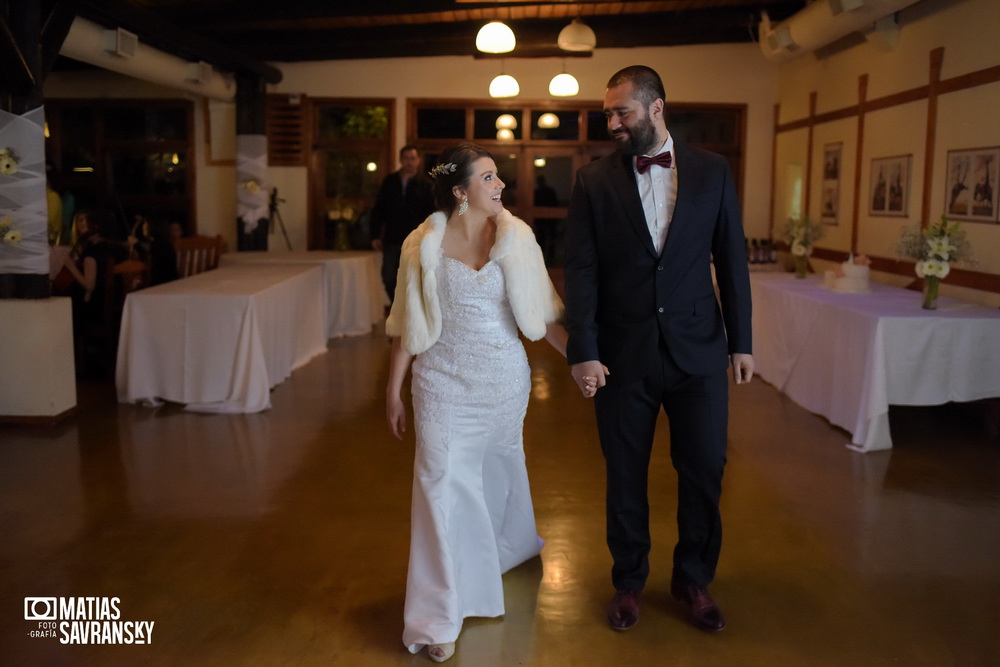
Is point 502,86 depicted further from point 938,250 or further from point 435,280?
point 435,280

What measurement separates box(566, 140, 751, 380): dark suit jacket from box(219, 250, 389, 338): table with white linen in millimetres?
6320

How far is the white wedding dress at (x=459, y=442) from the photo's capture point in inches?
119

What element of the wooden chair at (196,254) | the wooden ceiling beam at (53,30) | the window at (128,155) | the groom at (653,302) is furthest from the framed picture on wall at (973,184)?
the window at (128,155)

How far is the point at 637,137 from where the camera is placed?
9.62ft

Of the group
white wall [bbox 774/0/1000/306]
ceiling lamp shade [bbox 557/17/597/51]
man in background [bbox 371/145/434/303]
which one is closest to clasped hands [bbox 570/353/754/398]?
white wall [bbox 774/0/1000/306]

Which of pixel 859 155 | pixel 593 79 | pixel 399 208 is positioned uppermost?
pixel 593 79

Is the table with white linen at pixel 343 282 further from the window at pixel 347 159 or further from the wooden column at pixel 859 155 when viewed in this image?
the wooden column at pixel 859 155

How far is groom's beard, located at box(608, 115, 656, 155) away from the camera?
2924 mm

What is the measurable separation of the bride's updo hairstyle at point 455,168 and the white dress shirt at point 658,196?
494 millimetres

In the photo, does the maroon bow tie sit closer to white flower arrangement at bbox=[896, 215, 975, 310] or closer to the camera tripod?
white flower arrangement at bbox=[896, 215, 975, 310]

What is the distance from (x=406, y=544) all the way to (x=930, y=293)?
370cm

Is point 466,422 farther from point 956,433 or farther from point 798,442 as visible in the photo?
point 956,433

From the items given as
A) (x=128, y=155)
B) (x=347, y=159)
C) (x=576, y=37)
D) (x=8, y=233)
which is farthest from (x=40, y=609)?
(x=128, y=155)

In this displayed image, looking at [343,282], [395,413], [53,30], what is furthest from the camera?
[343,282]
